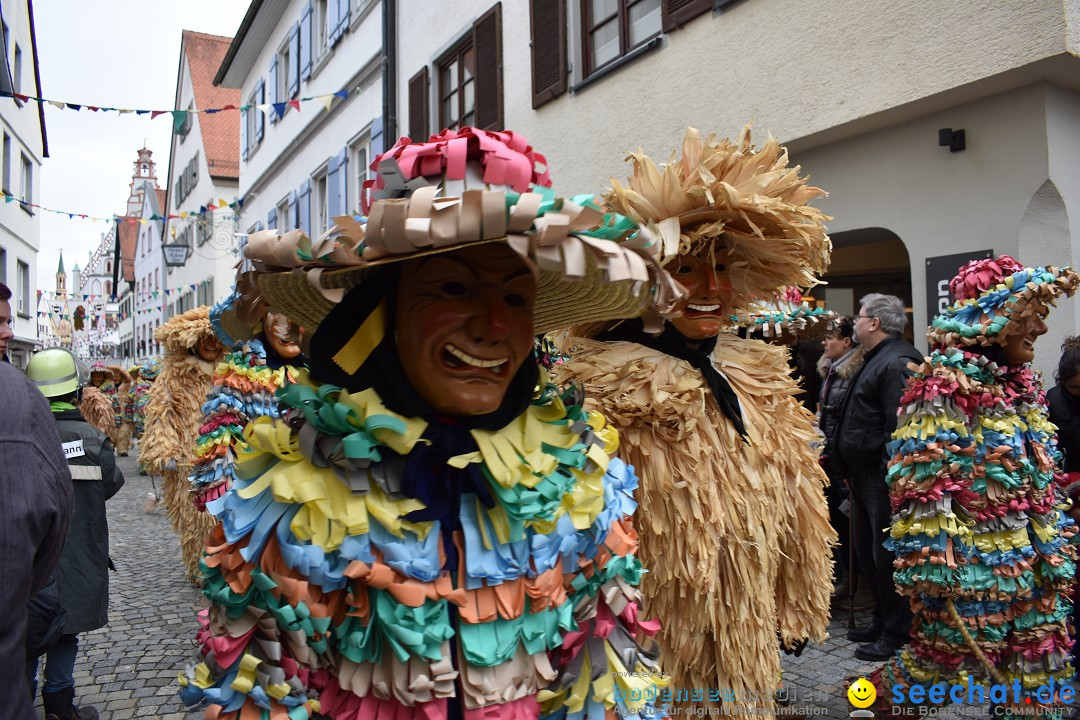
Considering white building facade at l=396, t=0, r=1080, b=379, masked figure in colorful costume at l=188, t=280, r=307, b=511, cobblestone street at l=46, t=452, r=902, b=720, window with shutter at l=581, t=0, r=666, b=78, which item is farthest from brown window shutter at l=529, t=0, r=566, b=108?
cobblestone street at l=46, t=452, r=902, b=720

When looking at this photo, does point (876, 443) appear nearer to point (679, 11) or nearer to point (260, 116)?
point (679, 11)

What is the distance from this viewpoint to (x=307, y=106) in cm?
1494

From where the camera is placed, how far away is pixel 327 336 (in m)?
1.64

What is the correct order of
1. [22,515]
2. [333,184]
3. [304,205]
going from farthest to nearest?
[304,205], [333,184], [22,515]

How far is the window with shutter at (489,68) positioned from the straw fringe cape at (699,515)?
290 inches

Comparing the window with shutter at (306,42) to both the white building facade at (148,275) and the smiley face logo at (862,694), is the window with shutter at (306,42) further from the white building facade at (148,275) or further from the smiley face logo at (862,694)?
the white building facade at (148,275)

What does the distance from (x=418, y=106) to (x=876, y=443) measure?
347 inches

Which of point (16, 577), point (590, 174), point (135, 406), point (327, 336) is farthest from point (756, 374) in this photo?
point (135, 406)

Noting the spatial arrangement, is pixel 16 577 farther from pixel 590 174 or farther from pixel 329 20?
pixel 329 20

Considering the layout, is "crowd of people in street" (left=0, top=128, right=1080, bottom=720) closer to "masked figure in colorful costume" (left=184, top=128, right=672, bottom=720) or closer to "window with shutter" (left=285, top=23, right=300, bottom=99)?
"masked figure in colorful costume" (left=184, top=128, right=672, bottom=720)

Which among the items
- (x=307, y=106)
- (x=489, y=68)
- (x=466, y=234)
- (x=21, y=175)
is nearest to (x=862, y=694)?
(x=466, y=234)

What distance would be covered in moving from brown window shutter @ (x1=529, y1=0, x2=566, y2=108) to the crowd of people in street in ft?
18.1

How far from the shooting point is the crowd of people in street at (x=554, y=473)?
4.75ft

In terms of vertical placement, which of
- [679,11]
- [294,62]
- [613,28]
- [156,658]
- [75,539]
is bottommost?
[156,658]
